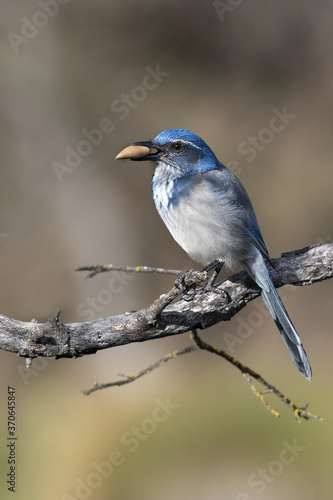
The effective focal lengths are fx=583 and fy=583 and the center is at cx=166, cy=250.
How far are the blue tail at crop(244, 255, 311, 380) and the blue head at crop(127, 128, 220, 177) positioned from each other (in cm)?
82

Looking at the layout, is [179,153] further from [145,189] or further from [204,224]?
[145,189]

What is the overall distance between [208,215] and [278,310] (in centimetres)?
77

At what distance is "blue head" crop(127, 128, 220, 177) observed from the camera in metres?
4.09

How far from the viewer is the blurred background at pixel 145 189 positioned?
21.5ft

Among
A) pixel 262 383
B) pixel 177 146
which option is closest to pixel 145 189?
pixel 177 146

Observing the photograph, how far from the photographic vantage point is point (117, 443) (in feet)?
20.9

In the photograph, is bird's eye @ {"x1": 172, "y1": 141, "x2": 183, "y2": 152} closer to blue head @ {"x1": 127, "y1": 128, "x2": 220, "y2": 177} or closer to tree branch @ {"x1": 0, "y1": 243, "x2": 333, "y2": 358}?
blue head @ {"x1": 127, "y1": 128, "x2": 220, "y2": 177}

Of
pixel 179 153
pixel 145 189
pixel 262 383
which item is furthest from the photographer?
pixel 145 189

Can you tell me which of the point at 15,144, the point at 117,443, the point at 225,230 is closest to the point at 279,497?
the point at 117,443

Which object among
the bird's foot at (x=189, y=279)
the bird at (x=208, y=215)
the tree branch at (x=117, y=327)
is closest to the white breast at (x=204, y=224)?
the bird at (x=208, y=215)

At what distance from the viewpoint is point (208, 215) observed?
3.83 meters

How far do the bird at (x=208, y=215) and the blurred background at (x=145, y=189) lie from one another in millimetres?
2752

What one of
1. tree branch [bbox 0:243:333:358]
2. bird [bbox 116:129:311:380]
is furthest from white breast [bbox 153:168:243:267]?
tree branch [bbox 0:243:333:358]

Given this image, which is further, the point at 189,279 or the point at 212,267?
the point at 212,267
